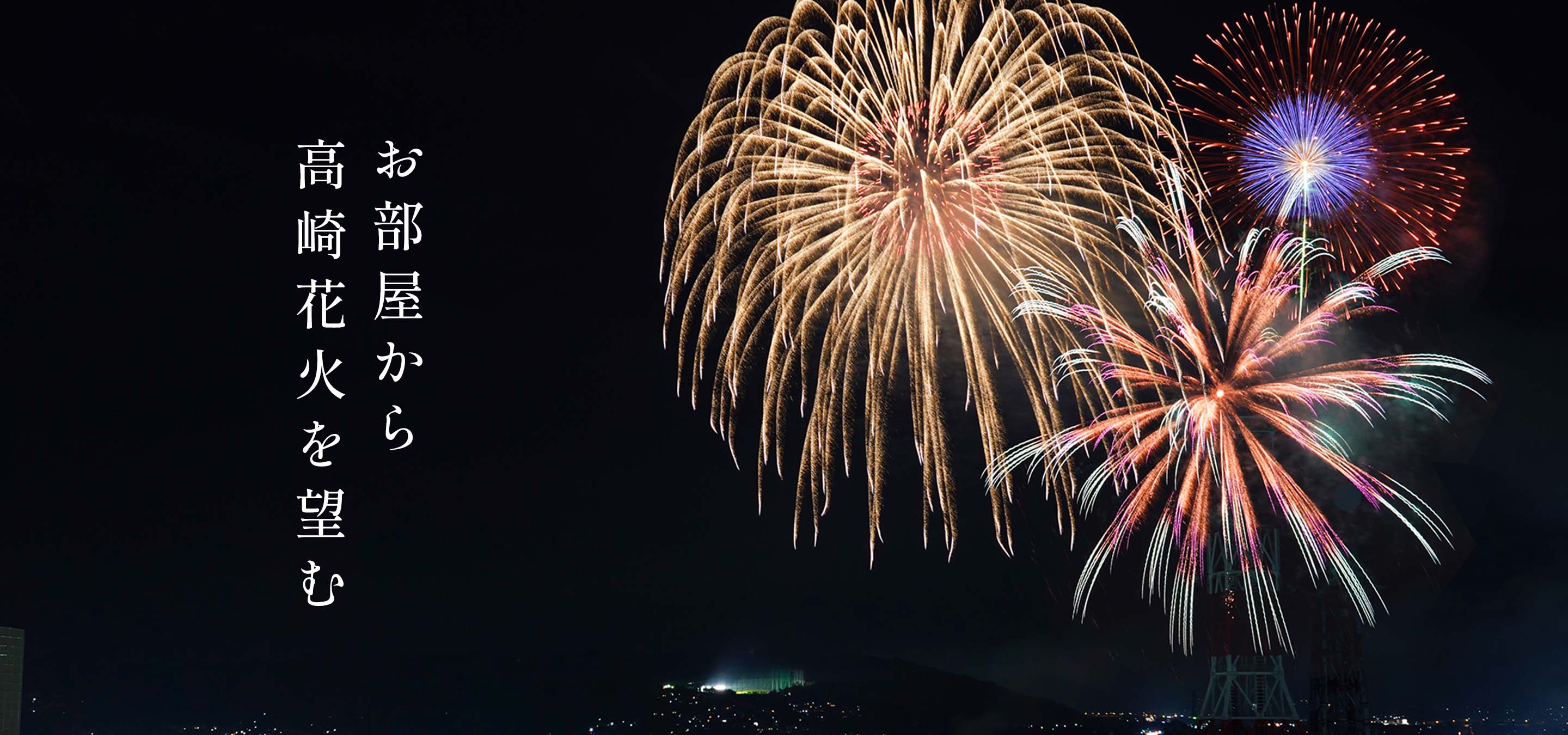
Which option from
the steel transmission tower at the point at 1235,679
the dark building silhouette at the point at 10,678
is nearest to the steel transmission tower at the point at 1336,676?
the steel transmission tower at the point at 1235,679

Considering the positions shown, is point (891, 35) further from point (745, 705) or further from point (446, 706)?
point (446, 706)

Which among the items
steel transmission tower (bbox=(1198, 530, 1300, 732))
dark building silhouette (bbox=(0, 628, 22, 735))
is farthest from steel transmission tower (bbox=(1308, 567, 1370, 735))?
dark building silhouette (bbox=(0, 628, 22, 735))

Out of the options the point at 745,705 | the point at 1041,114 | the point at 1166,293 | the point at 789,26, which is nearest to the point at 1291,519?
the point at 1166,293

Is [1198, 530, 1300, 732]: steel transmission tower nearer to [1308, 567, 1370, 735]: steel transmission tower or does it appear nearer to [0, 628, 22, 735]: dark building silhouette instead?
[1308, 567, 1370, 735]: steel transmission tower

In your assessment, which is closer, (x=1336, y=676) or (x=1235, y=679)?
(x=1336, y=676)

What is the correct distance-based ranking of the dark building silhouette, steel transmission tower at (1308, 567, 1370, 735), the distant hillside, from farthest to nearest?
the distant hillside, the dark building silhouette, steel transmission tower at (1308, 567, 1370, 735)

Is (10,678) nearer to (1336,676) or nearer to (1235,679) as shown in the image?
(1235,679)

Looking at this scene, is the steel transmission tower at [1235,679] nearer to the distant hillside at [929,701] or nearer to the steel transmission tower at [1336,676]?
the steel transmission tower at [1336,676]

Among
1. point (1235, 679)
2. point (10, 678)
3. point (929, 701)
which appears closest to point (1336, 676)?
point (1235, 679)
